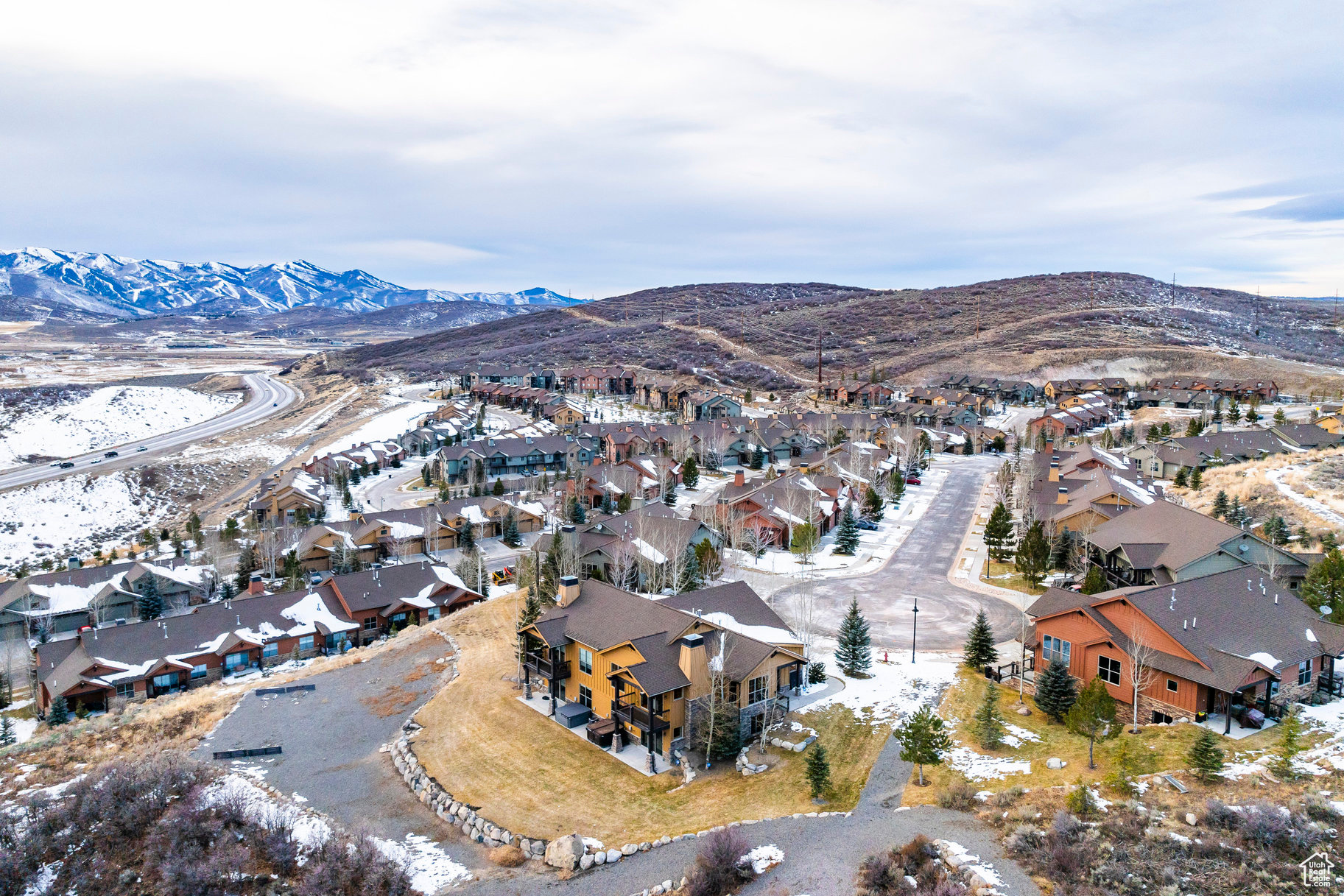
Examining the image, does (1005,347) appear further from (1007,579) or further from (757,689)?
(757,689)

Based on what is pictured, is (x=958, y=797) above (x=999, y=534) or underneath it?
underneath

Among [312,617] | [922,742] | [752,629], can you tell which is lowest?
[312,617]

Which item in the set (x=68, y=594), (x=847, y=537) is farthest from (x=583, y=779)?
(x=68, y=594)

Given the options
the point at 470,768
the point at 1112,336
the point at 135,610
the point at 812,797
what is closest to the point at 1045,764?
the point at 812,797

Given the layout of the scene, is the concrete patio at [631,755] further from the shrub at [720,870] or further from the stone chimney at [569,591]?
the shrub at [720,870]

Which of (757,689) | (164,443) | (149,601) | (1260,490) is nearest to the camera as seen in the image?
(757,689)

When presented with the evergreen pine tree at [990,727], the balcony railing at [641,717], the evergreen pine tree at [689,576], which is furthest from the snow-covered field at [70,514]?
the evergreen pine tree at [990,727]
